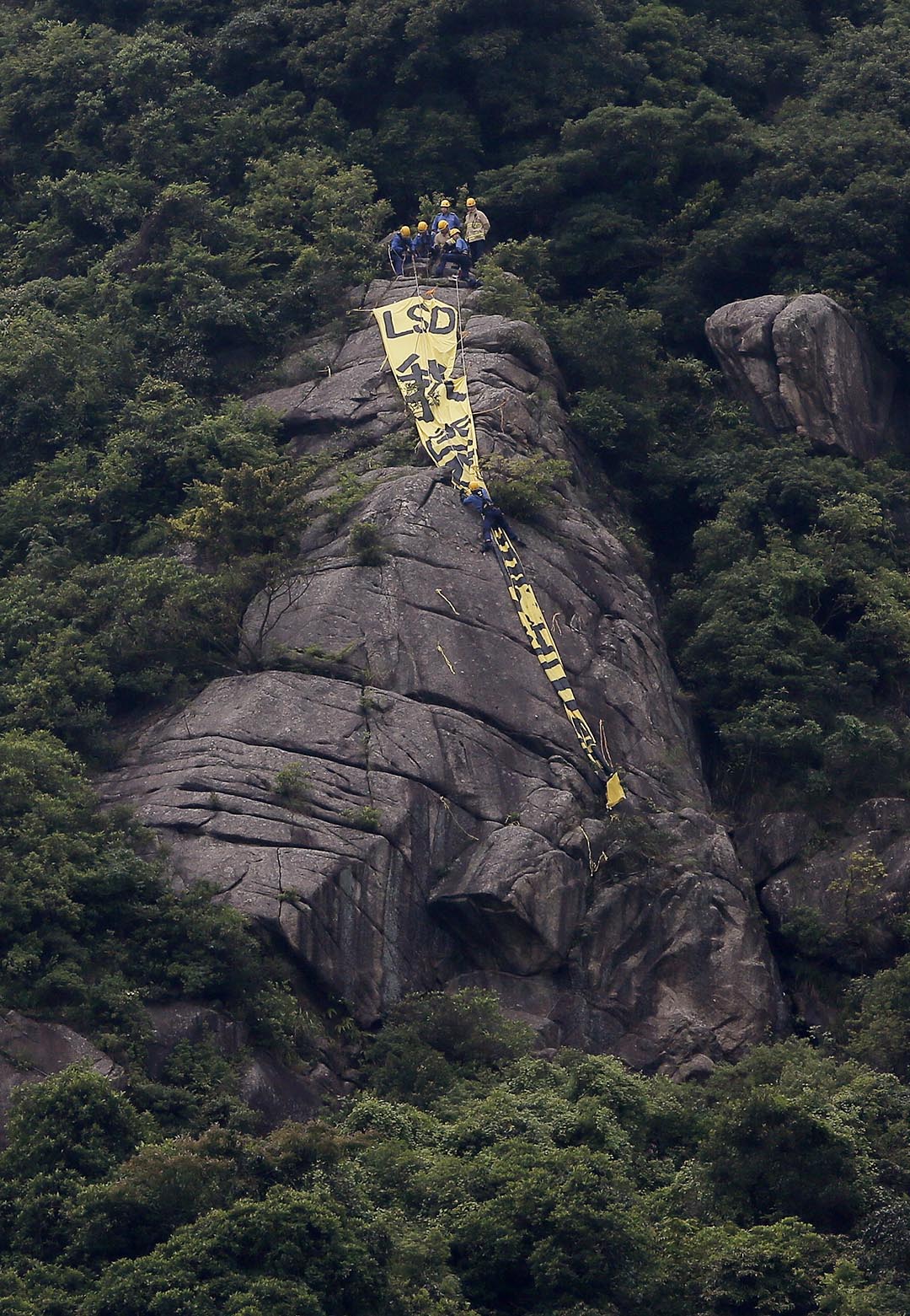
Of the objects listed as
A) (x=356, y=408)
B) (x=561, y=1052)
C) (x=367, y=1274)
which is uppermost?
(x=356, y=408)

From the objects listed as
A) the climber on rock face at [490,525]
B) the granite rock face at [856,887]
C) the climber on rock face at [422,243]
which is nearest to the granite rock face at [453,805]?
the climber on rock face at [490,525]

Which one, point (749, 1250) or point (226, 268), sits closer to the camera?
point (749, 1250)

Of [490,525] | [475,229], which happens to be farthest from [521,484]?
[475,229]

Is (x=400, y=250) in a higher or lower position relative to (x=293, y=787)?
higher

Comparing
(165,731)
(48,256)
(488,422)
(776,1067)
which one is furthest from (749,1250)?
(48,256)

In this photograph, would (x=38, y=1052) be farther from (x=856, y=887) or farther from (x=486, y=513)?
(x=856, y=887)

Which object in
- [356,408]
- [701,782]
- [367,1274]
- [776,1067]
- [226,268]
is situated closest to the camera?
[367,1274]

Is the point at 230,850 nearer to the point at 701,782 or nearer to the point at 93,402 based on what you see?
the point at 701,782

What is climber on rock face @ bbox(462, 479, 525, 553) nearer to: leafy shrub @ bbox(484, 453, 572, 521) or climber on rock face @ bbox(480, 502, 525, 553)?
climber on rock face @ bbox(480, 502, 525, 553)
